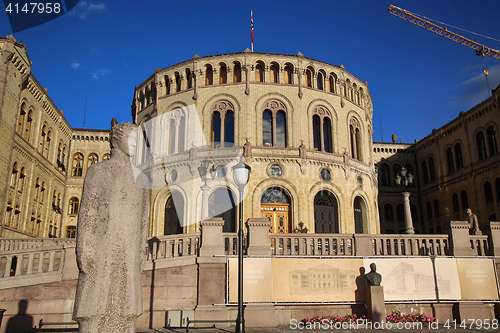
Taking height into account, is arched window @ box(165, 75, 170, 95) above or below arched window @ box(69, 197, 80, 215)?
above

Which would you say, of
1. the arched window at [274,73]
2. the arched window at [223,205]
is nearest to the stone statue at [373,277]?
the arched window at [223,205]

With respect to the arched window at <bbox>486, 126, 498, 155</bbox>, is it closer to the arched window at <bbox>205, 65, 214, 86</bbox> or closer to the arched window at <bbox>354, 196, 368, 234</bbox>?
the arched window at <bbox>354, 196, 368, 234</bbox>

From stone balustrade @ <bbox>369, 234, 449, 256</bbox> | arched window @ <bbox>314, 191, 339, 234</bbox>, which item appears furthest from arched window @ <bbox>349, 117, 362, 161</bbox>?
stone balustrade @ <bbox>369, 234, 449, 256</bbox>

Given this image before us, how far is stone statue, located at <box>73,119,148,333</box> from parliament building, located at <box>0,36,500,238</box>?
21.5m

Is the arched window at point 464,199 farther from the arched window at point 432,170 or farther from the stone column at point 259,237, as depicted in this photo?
the stone column at point 259,237

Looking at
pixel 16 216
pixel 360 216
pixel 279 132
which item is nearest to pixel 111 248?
Answer: pixel 279 132

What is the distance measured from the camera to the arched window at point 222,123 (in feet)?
94.1

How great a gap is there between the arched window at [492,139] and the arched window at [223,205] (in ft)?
74.1

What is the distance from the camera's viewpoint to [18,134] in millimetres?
26781

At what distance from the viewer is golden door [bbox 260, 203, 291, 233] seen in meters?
27.1

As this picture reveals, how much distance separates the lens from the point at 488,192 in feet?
107

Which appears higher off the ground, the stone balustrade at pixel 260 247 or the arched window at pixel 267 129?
the arched window at pixel 267 129

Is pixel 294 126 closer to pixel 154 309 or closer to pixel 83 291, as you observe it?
pixel 154 309

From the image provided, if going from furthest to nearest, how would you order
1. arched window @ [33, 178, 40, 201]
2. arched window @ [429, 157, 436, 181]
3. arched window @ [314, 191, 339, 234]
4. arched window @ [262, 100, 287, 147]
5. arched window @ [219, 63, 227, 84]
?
arched window @ [429, 157, 436, 181], arched window @ [33, 178, 40, 201], arched window @ [219, 63, 227, 84], arched window @ [262, 100, 287, 147], arched window @ [314, 191, 339, 234]
